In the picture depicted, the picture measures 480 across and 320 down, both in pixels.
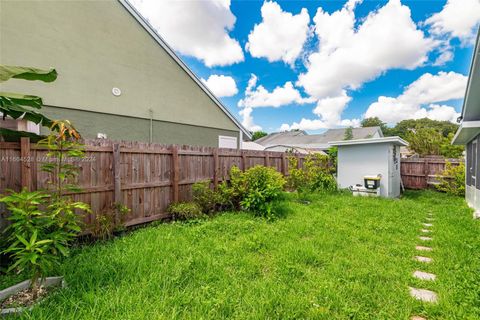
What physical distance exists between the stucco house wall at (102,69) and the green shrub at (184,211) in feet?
12.3

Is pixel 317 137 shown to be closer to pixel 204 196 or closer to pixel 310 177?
pixel 310 177

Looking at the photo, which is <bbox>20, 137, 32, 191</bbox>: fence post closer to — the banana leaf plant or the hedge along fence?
the hedge along fence

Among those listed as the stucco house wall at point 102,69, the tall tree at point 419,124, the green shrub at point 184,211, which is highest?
the tall tree at point 419,124

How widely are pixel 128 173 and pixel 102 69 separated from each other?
14.3 feet

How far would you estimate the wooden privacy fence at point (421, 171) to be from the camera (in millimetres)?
10578

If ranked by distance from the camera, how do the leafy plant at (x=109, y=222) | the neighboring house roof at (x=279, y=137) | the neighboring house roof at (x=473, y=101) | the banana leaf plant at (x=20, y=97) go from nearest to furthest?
the banana leaf plant at (x=20, y=97)
the neighboring house roof at (x=473, y=101)
the leafy plant at (x=109, y=222)
the neighboring house roof at (x=279, y=137)

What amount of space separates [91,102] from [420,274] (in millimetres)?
8393

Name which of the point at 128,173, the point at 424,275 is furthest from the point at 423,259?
the point at 128,173

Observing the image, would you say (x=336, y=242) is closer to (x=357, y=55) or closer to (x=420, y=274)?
(x=420, y=274)

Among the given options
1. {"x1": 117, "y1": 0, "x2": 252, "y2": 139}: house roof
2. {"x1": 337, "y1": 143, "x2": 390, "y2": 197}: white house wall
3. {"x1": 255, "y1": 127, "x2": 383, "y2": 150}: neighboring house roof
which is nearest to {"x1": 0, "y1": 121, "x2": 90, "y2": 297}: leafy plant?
{"x1": 117, "y1": 0, "x2": 252, "y2": 139}: house roof

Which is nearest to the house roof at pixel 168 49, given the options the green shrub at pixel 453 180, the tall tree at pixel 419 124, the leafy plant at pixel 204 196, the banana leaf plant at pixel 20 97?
the leafy plant at pixel 204 196

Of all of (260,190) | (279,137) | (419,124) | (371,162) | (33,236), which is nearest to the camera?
(33,236)

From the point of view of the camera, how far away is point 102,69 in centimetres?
673

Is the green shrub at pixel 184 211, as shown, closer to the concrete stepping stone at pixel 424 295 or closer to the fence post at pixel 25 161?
the fence post at pixel 25 161
